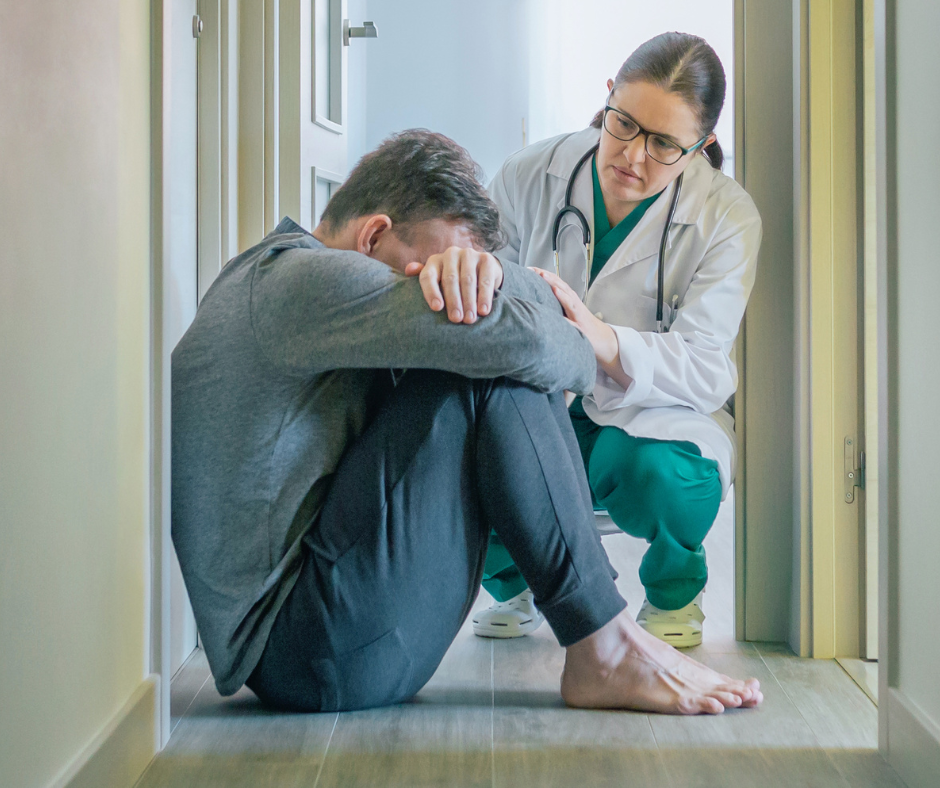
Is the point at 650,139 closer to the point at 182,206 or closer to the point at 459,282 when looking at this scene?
the point at 459,282

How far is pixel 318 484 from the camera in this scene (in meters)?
1.12

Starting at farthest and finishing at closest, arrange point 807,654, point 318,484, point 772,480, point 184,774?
point 772,480
point 807,654
point 318,484
point 184,774

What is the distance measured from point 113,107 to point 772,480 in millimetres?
1220

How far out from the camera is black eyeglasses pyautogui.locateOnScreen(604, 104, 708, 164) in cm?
149

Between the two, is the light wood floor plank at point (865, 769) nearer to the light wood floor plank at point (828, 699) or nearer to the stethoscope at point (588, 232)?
the light wood floor plank at point (828, 699)

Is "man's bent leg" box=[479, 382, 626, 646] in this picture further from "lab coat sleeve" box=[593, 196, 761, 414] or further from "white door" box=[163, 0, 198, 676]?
"white door" box=[163, 0, 198, 676]

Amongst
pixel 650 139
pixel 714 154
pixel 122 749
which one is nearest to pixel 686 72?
pixel 650 139

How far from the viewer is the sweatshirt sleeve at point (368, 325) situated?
992 mm

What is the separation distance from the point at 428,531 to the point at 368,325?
0.26m

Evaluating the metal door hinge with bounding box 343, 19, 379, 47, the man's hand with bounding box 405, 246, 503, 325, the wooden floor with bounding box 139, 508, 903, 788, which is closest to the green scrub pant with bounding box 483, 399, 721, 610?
the wooden floor with bounding box 139, 508, 903, 788

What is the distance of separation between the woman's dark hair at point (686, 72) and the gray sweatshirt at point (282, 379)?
536mm

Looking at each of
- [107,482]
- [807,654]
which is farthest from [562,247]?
[107,482]

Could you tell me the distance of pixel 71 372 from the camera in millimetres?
822

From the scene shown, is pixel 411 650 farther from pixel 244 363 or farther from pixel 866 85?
pixel 866 85
